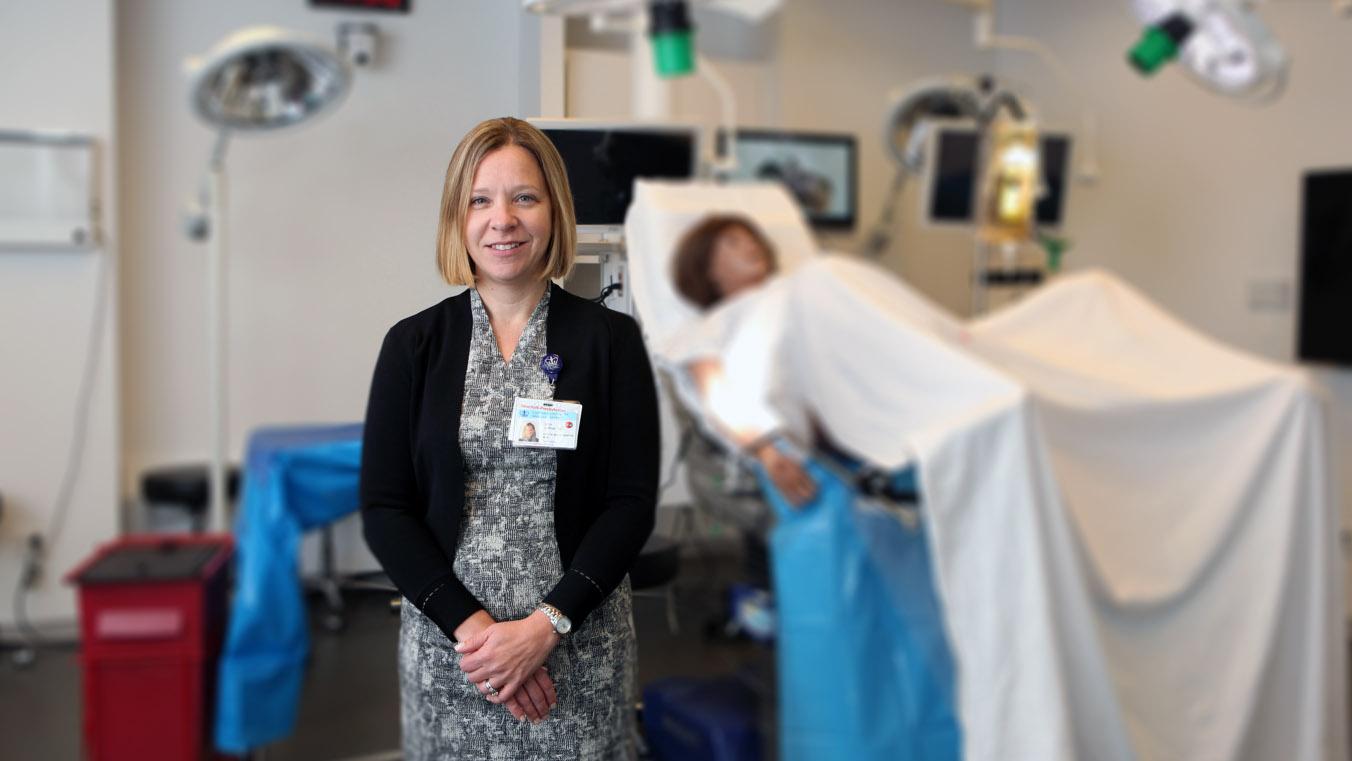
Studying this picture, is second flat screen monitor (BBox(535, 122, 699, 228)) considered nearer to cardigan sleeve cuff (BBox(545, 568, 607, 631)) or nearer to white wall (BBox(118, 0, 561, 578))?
cardigan sleeve cuff (BBox(545, 568, 607, 631))

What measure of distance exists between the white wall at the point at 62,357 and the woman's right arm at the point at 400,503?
236 centimetres

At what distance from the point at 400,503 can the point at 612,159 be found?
0.41 meters

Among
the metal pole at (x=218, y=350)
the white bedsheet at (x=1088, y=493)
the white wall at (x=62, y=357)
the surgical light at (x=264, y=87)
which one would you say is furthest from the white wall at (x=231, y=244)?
the white bedsheet at (x=1088, y=493)

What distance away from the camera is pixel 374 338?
1.05 m

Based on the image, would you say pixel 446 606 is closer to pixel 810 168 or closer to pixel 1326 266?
pixel 810 168

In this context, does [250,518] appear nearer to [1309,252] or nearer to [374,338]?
[374,338]

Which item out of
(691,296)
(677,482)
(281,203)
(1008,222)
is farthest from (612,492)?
(281,203)

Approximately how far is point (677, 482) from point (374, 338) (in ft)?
1.16

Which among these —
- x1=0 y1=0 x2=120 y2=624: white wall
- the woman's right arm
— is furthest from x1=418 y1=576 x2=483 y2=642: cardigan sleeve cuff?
x1=0 y1=0 x2=120 y2=624: white wall

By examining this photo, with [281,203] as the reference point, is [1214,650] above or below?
below

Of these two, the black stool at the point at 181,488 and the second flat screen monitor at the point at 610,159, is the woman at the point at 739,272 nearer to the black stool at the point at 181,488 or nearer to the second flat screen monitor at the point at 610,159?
the second flat screen monitor at the point at 610,159

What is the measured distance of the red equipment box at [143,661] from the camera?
78.8 inches

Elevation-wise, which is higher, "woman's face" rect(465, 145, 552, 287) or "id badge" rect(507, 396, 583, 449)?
"woman's face" rect(465, 145, 552, 287)

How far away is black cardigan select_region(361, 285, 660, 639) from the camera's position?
0.98 m
